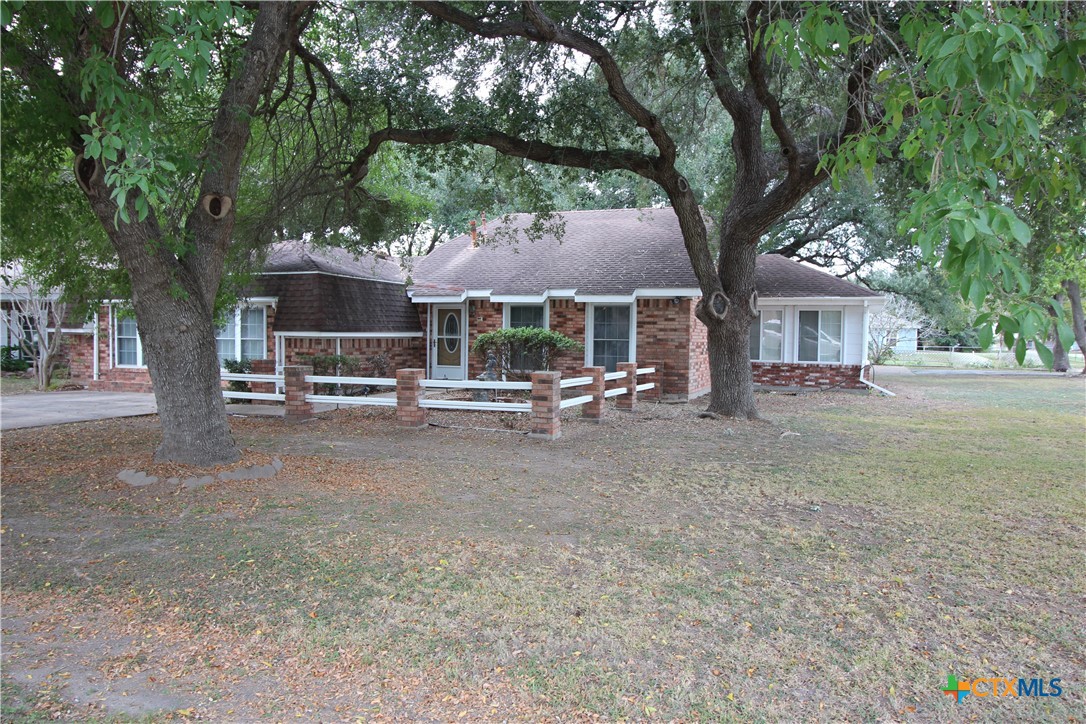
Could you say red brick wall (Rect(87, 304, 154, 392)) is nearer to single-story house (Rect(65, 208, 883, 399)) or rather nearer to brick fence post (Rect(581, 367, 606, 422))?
single-story house (Rect(65, 208, 883, 399))

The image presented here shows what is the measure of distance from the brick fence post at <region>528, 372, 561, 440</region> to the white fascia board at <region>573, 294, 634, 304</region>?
582 cm

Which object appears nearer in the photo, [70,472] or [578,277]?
[70,472]

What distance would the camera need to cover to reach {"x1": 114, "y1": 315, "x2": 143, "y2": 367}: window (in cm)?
1750

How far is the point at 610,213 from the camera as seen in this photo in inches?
834

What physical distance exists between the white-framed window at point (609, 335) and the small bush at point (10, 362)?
710 inches

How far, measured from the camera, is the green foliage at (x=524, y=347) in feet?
52.9

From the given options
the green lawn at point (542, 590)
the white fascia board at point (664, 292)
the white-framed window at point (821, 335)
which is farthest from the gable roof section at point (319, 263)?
the white-framed window at point (821, 335)

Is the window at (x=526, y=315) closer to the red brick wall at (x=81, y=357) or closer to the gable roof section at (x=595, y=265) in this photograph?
the gable roof section at (x=595, y=265)

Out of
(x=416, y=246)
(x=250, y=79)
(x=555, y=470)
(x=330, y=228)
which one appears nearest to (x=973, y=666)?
(x=555, y=470)

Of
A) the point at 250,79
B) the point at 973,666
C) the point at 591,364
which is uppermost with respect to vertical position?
the point at 250,79

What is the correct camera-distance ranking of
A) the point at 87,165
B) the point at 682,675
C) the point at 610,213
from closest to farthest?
the point at 682,675 < the point at 87,165 < the point at 610,213

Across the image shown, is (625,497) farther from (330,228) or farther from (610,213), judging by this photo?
(610,213)

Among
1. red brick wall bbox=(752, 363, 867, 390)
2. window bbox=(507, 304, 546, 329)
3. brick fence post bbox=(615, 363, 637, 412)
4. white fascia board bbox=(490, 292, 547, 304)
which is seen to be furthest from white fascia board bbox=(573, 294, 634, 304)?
red brick wall bbox=(752, 363, 867, 390)

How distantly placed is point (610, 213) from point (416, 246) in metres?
12.0
